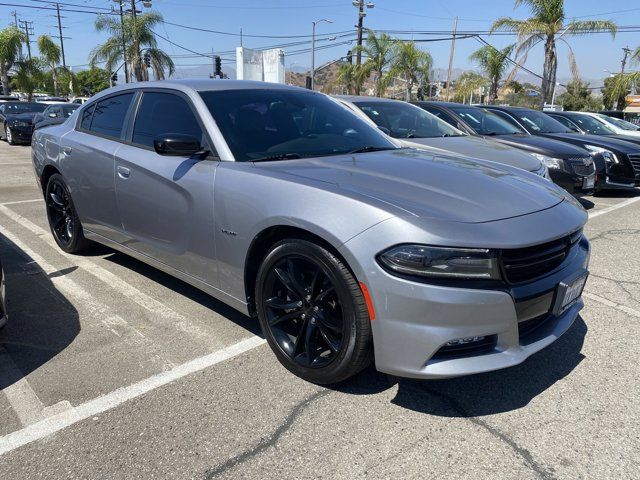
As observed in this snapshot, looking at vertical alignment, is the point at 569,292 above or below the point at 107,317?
above

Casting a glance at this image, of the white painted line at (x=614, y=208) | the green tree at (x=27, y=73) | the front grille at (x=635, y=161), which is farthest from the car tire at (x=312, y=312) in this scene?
the green tree at (x=27, y=73)

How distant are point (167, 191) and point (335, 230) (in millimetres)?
1475

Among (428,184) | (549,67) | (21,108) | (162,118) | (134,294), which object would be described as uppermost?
(549,67)

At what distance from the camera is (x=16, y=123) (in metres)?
16.4

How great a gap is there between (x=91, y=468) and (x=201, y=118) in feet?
A: 6.89

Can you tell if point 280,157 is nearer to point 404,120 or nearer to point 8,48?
point 404,120

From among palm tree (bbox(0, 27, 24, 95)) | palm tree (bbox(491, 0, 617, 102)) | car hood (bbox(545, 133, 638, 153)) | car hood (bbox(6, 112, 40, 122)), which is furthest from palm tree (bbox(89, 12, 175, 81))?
car hood (bbox(545, 133, 638, 153))

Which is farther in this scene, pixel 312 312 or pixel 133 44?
pixel 133 44

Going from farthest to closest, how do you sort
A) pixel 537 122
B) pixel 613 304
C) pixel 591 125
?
1. pixel 591 125
2. pixel 537 122
3. pixel 613 304

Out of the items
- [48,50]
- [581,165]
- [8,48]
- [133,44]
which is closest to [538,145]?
[581,165]

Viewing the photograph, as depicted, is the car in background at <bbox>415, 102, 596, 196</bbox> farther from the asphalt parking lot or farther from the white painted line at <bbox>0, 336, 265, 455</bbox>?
the white painted line at <bbox>0, 336, 265, 455</bbox>

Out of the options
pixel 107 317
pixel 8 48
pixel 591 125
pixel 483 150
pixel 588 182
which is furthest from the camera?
pixel 8 48

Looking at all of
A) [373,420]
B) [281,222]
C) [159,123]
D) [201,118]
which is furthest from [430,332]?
[159,123]

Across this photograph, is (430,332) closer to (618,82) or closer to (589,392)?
(589,392)
